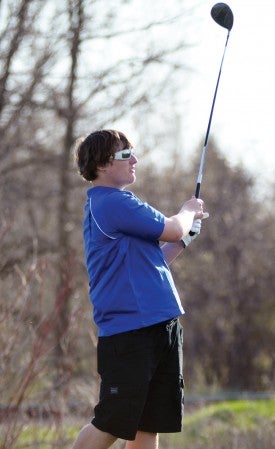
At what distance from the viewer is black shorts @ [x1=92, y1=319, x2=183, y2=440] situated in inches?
165

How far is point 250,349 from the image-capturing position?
16234mm

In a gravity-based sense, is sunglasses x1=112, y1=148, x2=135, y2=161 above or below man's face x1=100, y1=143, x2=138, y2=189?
above

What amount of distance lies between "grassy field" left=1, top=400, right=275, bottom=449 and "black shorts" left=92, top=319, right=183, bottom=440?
2915 millimetres

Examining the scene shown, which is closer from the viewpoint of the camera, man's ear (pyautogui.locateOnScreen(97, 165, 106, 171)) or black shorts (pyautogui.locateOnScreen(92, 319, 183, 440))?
black shorts (pyautogui.locateOnScreen(92, 319, 183, 440))

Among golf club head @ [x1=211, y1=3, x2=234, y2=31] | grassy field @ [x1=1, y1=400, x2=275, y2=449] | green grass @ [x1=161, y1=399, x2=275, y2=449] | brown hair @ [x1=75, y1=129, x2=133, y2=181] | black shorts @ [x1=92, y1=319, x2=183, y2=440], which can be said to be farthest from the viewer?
green grass @ [x1=161, y1=399, x2=275, y2=449]

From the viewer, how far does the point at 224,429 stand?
9.50 meters

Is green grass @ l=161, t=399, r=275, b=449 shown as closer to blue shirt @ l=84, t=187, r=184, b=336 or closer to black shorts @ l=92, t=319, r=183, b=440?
black shorts @ l=92, t=319, r=183, b=440

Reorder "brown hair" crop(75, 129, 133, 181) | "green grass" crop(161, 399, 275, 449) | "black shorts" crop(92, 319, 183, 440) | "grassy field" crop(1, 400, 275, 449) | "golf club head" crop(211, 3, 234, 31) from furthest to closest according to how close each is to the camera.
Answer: "green grass" crop(161, 399, 275, 449)
"grassy field" crop(1, 400, 275, 449)
"golf club head" crop(211, 3, 234, 31)
"brown hair" crop(75, 129, 133, 181)
"black shorts" crop(92, 319, 183, 440)

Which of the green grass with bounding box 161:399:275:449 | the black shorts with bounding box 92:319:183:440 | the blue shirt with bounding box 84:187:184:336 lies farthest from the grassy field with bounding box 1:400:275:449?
the blue shirt with bounding box 84:187:184:336

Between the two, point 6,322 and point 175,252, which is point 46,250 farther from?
point 175,252

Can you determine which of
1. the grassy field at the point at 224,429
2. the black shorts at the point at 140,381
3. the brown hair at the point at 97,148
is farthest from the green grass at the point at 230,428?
the brown hair at the point at 97,148

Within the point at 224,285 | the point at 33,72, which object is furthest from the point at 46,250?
the point at 33,72

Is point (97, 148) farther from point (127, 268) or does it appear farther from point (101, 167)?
point (127, 268)

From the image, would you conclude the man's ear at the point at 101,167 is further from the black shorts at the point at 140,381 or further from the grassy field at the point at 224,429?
the grassy field at the point at 224,429
